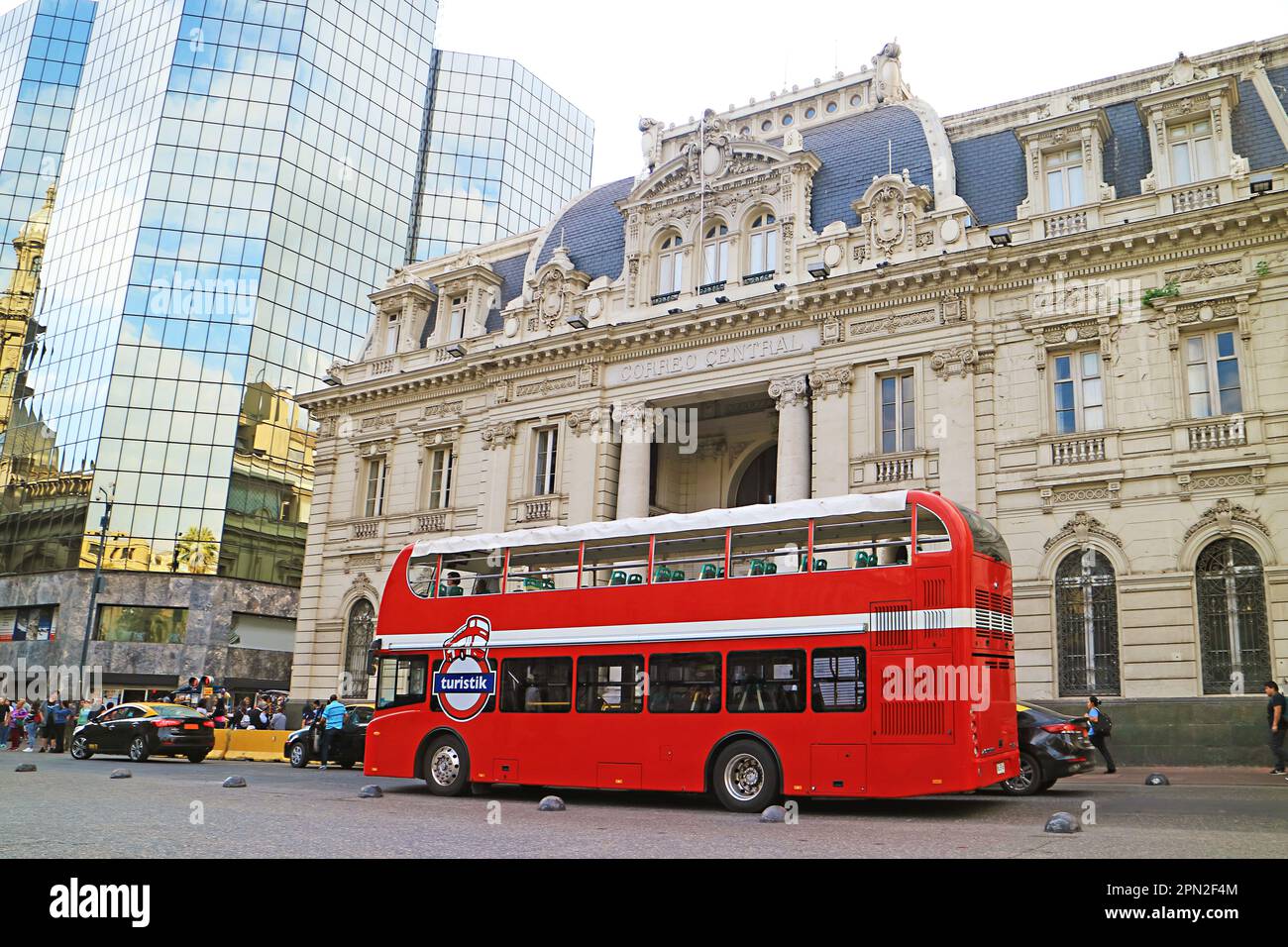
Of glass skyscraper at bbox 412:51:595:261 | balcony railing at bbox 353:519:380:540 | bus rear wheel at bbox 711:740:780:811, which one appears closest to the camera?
bus rear wheel at bbox 711:740:780:811

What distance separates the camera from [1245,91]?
26.2 metres

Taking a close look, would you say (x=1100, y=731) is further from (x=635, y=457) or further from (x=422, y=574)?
(x=635, y=457)

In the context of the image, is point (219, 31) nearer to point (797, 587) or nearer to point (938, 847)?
point (797, 587)

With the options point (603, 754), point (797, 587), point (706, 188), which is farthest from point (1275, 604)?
point (706, 188)

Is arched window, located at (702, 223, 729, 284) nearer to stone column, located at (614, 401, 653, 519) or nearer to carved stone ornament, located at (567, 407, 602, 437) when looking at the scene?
stone column, located at (614, 401, 653, 519)

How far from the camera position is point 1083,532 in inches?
980

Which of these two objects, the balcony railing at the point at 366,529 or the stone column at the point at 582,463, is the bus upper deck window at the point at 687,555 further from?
the balcony railing at the point at 366,529

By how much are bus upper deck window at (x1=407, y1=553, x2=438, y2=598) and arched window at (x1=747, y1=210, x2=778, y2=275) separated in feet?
54.3

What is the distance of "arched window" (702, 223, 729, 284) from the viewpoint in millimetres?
32500

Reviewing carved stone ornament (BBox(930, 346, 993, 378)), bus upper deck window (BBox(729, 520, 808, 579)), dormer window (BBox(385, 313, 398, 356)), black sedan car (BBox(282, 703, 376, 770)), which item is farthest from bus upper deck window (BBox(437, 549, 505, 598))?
dormer window (BBox(385, 313, 398, 356))

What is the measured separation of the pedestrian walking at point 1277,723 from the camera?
63.8ft

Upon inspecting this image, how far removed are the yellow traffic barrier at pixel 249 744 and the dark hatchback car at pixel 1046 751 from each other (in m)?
22.3

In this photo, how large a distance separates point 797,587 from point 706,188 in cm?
2099

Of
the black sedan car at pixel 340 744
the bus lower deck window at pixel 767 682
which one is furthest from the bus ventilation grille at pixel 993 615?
the black sedan car at pixel 340 744
